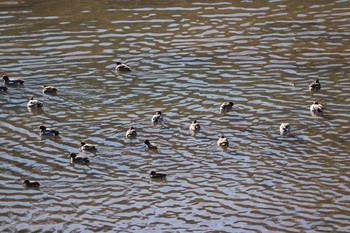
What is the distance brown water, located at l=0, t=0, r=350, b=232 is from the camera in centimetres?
2028

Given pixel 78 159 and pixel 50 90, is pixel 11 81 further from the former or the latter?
pixel 78 159

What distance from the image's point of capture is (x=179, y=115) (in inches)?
1035

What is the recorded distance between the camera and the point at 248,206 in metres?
20.2

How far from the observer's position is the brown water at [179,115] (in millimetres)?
20281

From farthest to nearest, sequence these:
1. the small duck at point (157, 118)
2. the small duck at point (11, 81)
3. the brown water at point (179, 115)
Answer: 1. the small duck at point (11, 81)
2. the small duck at point (157, 118)
3. the brown water at point (179, 115)

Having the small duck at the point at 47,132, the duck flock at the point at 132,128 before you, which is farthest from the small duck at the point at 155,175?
the small duck at the point at 47,132

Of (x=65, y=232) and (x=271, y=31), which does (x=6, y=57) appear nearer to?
(x=271, y=31)

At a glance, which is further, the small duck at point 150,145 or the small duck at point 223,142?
the small duck at point 150,145

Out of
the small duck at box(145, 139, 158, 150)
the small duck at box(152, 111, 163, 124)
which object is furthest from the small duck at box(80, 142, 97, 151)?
the small duck at box(152, 111, 163, 124)

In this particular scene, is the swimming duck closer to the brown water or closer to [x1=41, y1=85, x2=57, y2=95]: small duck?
[x1=41, y1=85, x2=57, y2=95]: small duck

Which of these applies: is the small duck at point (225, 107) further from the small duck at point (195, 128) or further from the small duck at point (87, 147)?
the small duck at point (87, 147)

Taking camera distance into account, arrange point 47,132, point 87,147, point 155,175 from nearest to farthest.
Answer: point 155,175, point 87,147, point 47,132

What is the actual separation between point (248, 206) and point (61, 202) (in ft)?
15.0

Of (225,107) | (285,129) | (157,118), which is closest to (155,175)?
(157,118)
